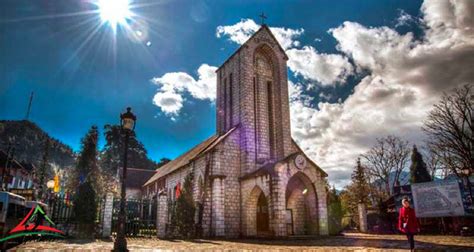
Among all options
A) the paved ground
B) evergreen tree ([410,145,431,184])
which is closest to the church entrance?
the paved ground

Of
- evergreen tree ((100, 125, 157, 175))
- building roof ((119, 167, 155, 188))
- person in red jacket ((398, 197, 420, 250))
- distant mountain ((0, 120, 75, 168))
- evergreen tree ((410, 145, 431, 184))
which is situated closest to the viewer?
person in red jacket ((398, 197, 420, 250))

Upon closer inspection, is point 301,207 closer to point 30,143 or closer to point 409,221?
point 409,221

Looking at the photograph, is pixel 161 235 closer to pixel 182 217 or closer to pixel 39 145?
pixel 182 217

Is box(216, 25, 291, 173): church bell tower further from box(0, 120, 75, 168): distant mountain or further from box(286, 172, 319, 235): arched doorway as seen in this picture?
box(0, 120, 75, 168): distant mountain

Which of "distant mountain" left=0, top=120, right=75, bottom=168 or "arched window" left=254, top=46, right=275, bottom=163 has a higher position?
"distant mountain" left=0, top=120, right=75, bottom=168

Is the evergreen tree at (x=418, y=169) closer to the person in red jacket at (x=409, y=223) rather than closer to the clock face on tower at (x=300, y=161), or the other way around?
the clock face on tower at (x=300, y=161)

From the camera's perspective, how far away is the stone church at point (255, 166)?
1884cm

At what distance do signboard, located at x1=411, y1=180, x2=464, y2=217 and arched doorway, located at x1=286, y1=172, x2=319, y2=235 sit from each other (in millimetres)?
7313

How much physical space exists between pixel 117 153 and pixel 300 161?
49.5 meters

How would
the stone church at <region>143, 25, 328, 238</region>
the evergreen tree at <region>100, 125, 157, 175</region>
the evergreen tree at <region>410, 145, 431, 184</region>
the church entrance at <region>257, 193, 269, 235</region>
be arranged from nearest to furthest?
the stone church at <region>143, 25, 328, 238</region>
the church entrance at <region>257, 193, 269, 235</region>
the evergreen tree at <region>410, 145, 431, 184</region>
the evergreen tree at <region>100, 125, 157, 175</region>

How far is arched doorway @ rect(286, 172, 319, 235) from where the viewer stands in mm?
19828

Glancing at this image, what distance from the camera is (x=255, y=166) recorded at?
21.7 meters

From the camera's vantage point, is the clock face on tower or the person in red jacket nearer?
the person in red jacket

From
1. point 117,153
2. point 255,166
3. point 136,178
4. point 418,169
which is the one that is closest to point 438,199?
point 255,166
